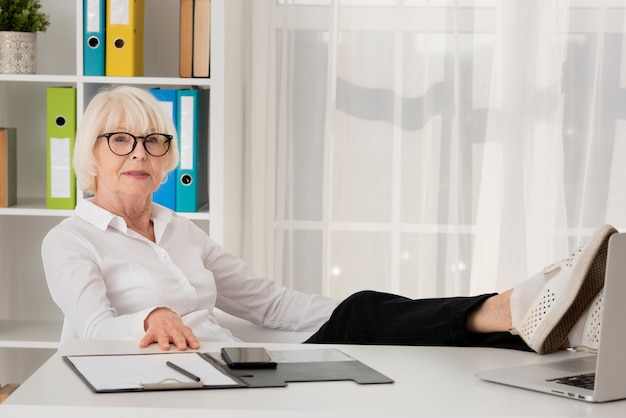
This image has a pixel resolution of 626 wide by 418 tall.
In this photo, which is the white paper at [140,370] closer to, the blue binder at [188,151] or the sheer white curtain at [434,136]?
the blue binder at [188,151]

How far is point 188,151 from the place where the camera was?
112 inches

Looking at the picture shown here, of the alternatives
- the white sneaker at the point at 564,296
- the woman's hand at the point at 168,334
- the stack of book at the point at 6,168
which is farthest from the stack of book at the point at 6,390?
the white sneaker at the point at 564,296

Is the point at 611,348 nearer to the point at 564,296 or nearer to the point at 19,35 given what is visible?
the point at 564,296

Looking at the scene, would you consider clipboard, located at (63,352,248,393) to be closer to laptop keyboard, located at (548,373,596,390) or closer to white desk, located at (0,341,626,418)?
white desk, located at (0,341,626,418)

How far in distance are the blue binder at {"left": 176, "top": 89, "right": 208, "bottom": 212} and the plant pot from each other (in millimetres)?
494

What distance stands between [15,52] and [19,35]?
0.05 meters

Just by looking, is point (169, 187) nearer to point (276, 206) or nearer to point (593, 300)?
point (276, 206)

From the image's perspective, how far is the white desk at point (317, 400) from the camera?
1175 millimetres

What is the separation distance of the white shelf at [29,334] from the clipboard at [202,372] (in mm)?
1449

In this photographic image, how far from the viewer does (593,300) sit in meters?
1.64

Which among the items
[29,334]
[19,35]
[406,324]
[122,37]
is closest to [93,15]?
[122,37]

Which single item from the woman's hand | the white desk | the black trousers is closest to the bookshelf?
the black trousers

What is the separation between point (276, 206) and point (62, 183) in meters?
0.74

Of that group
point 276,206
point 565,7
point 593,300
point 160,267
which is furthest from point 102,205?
point 565,7
